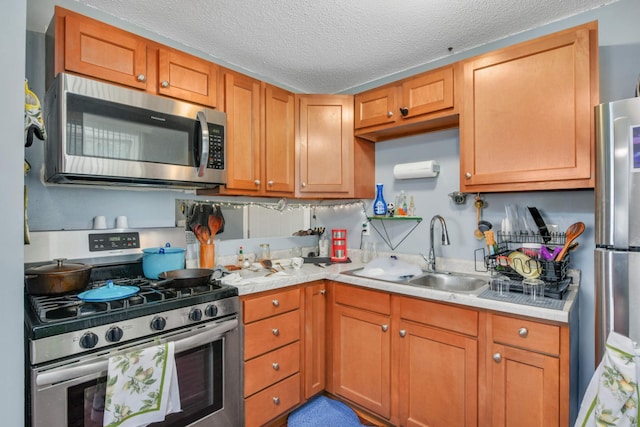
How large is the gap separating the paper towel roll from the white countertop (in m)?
0.77

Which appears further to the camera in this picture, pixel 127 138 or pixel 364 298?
pixel 364 298

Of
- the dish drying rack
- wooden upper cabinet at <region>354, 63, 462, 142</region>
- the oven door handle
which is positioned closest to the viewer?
the oven door handle

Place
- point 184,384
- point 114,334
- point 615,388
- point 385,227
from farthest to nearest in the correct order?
point 385,227
point 184,384
point 114,334
point 615,388

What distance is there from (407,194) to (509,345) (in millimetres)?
1293

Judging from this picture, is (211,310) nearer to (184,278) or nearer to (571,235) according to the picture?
(184,278)

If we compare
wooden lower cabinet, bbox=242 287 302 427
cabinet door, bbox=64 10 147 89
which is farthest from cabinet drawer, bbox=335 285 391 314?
cabinet door, bbox=64 10 147 89

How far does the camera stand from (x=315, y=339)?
2195 mm

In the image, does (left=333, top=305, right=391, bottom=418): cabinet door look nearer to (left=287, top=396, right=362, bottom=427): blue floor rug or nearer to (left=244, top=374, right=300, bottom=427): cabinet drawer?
(left=287, top=396, right=362, bottom=427): blue floor rug

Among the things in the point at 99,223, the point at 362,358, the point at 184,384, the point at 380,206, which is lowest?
the point at 362,358

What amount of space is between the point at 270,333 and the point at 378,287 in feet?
2.27

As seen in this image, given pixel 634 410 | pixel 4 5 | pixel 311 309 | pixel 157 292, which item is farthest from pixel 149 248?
pixel 634 410

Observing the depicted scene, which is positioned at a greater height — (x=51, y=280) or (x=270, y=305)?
(x=51, y=280)

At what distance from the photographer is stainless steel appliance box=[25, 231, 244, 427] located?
117 cm

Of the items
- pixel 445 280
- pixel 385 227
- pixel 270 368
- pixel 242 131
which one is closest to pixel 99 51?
pixel 242 131
